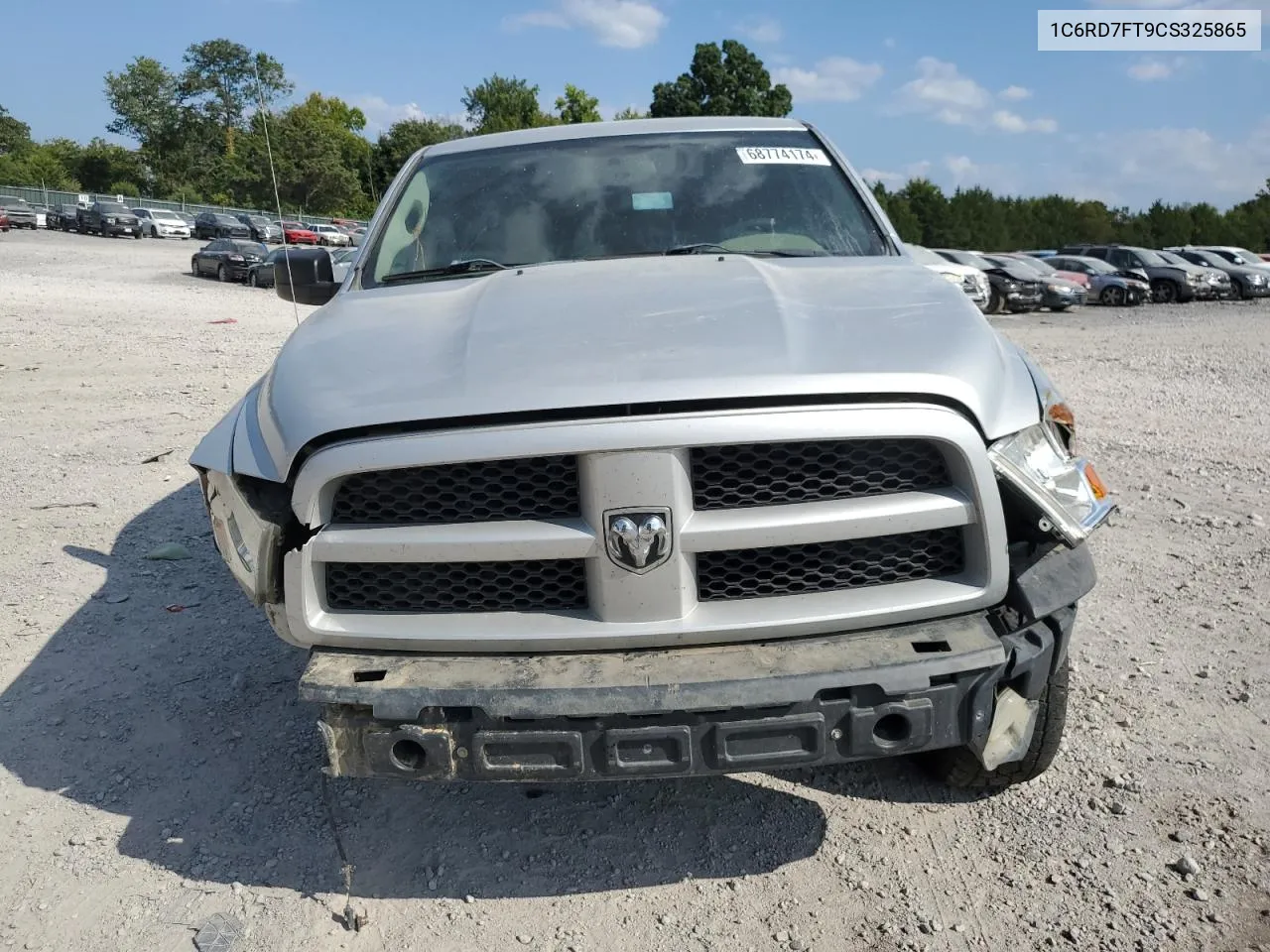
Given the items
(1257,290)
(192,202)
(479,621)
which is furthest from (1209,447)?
(192,202)

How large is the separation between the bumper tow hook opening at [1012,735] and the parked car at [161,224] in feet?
174

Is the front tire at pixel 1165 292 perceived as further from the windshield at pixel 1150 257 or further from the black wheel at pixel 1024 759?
the black wheel at pixel 1024 759

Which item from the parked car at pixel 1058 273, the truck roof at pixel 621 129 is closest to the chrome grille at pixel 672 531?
the truck roof at pixel 621 129

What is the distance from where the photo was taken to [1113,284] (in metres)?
28.5

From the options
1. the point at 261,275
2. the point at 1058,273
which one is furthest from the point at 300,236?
the point at 1058,273

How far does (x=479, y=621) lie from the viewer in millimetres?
2318

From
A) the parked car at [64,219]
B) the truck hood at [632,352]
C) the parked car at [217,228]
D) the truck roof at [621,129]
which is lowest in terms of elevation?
the truck hood at [632,352]

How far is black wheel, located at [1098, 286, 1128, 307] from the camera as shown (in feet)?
93.1

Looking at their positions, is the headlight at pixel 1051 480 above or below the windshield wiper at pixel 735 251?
below

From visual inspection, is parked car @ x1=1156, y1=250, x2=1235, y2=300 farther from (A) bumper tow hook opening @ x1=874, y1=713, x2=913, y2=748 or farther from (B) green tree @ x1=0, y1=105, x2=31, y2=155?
(B) green tree @ x1=0, y1=105, x2=31, y2=155

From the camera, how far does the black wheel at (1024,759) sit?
8.84 ft

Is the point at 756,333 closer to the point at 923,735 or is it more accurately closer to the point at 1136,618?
the point at 923,735

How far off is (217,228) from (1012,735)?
51599mm

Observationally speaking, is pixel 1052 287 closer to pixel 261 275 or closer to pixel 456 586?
pixel 261 275
